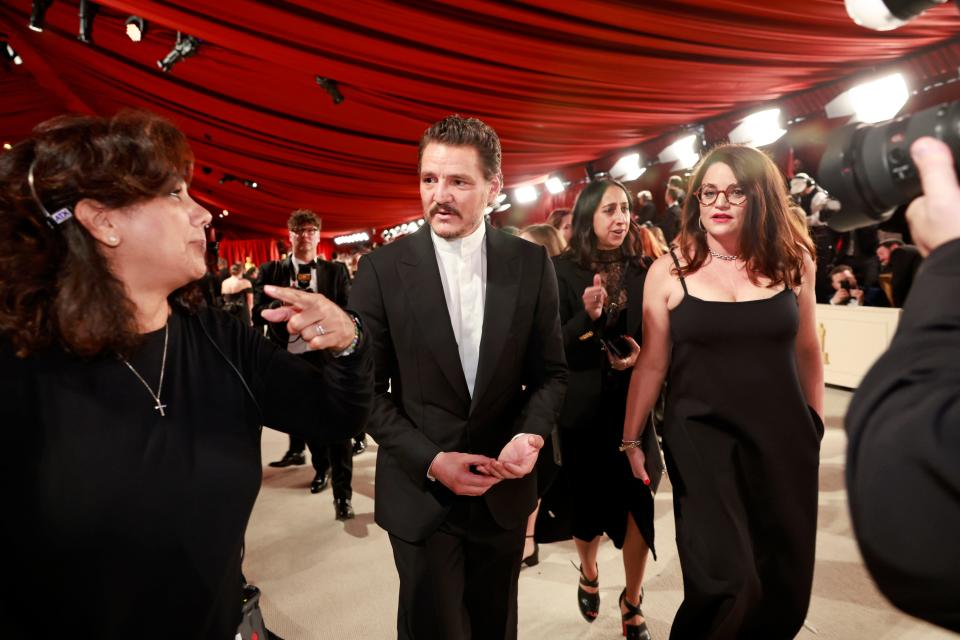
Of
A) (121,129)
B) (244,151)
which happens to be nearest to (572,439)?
(121,129)

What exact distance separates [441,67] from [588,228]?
10.9ft

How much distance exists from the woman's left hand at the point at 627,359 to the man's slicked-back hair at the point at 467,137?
0.98 meters

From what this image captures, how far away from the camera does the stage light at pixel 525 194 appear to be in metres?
11.2

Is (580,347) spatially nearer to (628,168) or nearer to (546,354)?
(546,354)

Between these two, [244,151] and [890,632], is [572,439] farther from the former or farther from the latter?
[244,151]

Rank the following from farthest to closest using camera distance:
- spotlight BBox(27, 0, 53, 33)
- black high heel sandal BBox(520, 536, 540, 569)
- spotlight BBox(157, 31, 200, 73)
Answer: spotlight BBox(157, 31, 200, 73)
spotlight BBox(27, 0, 53, 33)
black high heel sandal BBox(520, 536, 540, 569)

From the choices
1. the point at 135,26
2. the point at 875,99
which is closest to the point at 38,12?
the point at 135,26

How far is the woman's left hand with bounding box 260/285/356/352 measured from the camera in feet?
3.26

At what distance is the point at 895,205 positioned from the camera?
2.64ft

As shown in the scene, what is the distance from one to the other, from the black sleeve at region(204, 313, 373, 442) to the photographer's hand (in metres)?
0.90

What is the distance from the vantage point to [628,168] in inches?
315

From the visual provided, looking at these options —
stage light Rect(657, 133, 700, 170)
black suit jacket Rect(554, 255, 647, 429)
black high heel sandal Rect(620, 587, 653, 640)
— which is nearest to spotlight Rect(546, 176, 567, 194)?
stage light Rect(657, 133, 700, 170)

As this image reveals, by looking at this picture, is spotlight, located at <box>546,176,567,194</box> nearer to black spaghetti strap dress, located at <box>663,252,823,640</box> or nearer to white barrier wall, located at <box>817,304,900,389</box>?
white barrier wall, located at <box>817,304,900,389</box>

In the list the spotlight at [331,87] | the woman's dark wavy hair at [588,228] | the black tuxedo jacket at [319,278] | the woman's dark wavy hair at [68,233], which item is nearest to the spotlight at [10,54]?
the spotlight at [331,87]
